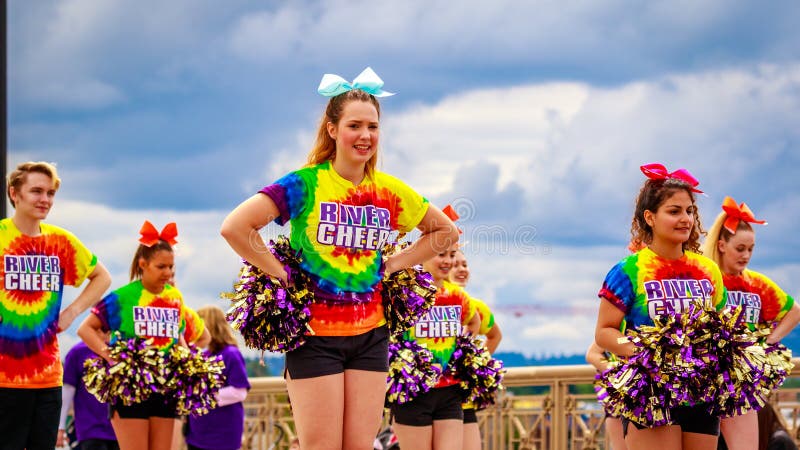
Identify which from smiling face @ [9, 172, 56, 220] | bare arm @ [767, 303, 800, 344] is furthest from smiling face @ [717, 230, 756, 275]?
smiling face @ [9, 172, 56, 220]

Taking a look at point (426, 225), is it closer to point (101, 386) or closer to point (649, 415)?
point (649, 415)

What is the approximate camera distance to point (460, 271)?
8.11 m

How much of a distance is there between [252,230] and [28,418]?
2662mm

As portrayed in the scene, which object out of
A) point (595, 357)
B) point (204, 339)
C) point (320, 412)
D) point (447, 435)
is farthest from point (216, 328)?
point (320, 412)

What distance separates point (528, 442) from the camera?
998cm

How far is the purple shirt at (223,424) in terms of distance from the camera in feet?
30.0

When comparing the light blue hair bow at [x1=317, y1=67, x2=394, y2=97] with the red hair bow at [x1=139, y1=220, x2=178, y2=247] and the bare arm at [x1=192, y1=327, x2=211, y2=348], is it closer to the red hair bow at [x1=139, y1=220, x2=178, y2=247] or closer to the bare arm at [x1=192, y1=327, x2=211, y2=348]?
the red hair bow at [x1=139, y1=220, x2=178, y2=247]

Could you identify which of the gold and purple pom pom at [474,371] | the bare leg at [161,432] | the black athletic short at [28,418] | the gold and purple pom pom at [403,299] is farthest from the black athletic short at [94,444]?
the gold and purple pom pom at [403,299]

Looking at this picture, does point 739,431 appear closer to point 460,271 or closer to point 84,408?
point 460,271

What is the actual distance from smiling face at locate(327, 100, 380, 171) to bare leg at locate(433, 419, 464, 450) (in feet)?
10.5

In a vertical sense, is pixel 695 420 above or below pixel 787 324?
below

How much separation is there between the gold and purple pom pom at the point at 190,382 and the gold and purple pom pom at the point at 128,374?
112 mm

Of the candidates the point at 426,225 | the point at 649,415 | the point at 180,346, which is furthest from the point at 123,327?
the point at 649,415

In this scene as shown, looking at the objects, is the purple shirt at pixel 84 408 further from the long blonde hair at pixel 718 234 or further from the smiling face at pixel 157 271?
the long blonde hair at pixel 718 234
